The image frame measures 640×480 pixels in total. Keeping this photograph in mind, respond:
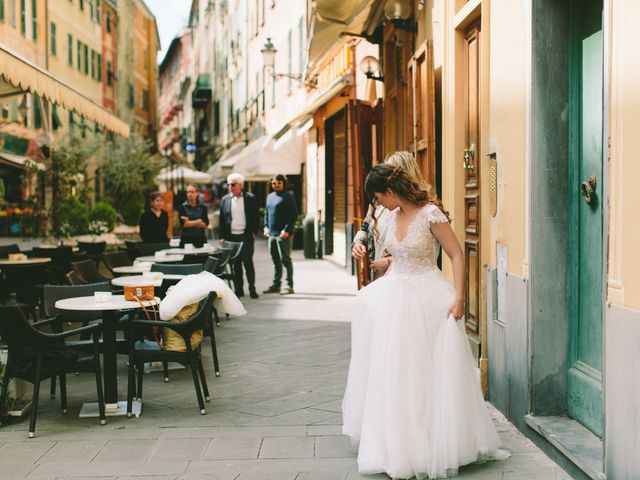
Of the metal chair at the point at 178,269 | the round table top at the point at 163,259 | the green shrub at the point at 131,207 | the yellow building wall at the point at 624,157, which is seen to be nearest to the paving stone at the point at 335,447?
the yellow building wall at the point at 624,157

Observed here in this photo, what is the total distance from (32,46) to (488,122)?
84.1 ft

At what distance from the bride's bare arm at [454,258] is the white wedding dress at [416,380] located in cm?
5

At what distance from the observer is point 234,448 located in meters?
5.38

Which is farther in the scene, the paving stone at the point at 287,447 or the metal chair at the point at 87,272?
the metal chair at the point at 87,272

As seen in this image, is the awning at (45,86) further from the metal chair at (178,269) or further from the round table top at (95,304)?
the round table top at (95,304)

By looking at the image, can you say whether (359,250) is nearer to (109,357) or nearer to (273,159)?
(109,357)

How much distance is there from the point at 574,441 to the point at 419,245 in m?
1.35

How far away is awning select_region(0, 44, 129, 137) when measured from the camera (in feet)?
26.9

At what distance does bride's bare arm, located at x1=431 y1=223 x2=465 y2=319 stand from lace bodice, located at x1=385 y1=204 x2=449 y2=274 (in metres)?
0.04

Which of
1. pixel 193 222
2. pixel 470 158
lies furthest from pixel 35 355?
pixel 193 222

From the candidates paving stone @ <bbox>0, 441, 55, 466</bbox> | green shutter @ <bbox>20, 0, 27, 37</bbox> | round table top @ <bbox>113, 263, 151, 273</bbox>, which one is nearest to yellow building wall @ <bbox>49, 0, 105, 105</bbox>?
green shutter @ <bbox>20, 0, 27, 37</bbox>

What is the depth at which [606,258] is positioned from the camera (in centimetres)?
416

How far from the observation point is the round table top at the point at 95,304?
6.10m

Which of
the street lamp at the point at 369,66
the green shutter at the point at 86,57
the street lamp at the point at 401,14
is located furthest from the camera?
the green shutter at the point at 86,57
